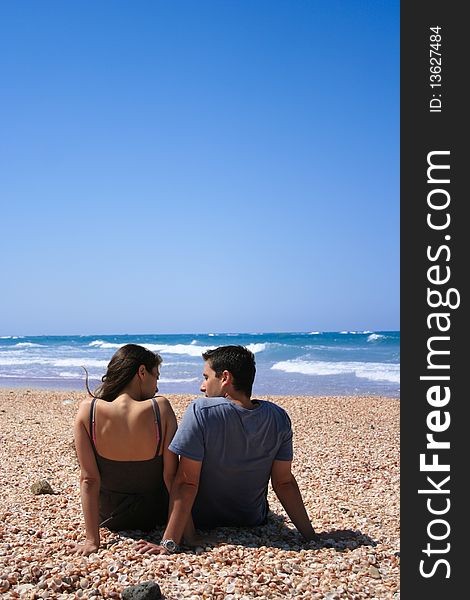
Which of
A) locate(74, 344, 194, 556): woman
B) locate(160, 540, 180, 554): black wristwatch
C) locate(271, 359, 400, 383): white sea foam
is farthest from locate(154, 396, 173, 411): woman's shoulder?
locate(271, 359, 400, 383): white sea foam

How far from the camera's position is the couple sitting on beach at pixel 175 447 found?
15.0ft

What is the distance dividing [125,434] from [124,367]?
457 mm

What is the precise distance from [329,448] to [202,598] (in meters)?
6.26

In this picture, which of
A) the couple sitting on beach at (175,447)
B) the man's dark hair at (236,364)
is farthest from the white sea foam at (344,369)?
the man's dark hair at (236,364)

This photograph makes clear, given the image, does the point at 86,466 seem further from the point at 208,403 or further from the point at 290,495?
the point at 290,495

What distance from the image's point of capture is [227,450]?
471cm

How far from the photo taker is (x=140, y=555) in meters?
4.35

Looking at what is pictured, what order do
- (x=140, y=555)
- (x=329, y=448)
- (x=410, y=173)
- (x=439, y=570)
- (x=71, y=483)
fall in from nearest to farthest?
(x=439, y=570) → (x=410, y=173) → (x=140, y=555) → (x=71, y=483) → (x=329, y=448)

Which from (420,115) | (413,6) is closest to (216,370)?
(420,115)

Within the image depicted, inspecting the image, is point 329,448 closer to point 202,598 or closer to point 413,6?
point 202,598

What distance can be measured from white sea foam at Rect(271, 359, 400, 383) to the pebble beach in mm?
17817

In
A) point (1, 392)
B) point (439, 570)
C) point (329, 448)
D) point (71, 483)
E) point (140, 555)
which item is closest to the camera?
point (439, 570)

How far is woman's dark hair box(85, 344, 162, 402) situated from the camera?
15.4ft

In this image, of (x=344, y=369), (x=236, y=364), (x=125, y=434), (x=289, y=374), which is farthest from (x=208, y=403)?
(x=344, y=369)
